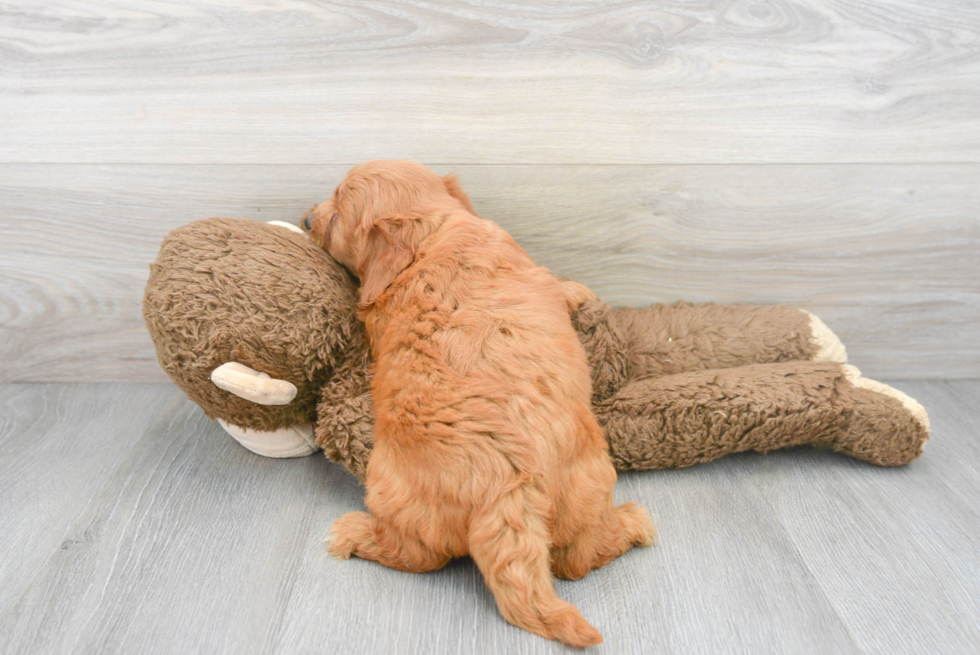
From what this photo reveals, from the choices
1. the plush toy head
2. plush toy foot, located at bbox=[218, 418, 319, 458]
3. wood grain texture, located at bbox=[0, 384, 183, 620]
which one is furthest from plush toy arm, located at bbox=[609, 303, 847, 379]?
wood grain texture, located at bbox=[0, 384, 183, 620]

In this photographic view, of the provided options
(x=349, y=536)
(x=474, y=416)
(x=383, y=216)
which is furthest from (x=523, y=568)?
(x=383, y=216)

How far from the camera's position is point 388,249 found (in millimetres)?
1149

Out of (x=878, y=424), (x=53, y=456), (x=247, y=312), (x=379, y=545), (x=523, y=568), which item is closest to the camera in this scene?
(x=523, y=568)

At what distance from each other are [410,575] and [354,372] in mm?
385

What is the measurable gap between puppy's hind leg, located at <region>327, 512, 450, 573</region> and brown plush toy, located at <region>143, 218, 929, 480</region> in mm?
107

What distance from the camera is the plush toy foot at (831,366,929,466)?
1.29 m

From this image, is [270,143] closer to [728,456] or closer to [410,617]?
[410,617]

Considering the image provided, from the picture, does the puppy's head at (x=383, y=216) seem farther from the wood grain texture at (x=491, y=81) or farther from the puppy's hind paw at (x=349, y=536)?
the puppy's hind paw at (x=349, y=536)

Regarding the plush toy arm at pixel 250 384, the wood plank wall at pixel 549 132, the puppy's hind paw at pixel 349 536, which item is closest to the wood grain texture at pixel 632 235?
A: the wood plank wall at pixel 549 132

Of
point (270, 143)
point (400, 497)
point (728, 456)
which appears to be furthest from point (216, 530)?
point (728, 456)

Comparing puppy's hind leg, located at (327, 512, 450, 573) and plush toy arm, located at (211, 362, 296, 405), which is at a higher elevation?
plush toy arm, located at (211, 362, 296, 405)

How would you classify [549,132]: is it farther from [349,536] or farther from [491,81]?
[349,536]

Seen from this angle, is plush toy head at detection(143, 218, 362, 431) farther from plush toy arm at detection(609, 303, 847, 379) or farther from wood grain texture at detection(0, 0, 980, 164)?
plush toy arm at detection(609, 303, 847, 379)

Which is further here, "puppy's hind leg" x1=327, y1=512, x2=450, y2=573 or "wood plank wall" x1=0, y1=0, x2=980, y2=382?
"wood plank wall" x1=0, y1=0, x2=980, y2=382
